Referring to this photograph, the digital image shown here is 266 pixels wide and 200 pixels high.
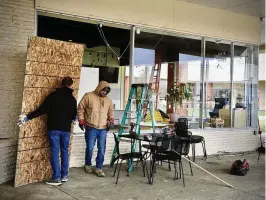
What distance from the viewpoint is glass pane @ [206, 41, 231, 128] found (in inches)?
321

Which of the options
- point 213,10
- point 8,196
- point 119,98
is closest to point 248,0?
point 213,10

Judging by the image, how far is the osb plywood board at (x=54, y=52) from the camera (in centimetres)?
471

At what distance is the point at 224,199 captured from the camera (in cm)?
443

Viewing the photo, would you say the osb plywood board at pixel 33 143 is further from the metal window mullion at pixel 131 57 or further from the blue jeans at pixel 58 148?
the metal window mullion at pixel 131 57

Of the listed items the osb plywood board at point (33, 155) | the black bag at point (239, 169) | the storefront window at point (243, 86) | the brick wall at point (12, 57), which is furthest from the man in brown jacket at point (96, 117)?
the storefront window at point (243, 86)

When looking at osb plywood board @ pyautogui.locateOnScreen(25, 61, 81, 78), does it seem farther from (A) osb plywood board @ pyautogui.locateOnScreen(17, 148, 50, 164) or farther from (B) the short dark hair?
(A) osb plywood board @ pyautogui.locateOnScreen(17, 148, 50, 164)

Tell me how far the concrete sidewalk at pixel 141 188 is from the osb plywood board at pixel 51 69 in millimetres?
1666

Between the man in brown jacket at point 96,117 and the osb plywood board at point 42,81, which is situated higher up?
the osb plywood board at point 42,81

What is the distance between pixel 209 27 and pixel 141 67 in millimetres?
2165

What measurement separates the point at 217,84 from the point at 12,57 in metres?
5.16

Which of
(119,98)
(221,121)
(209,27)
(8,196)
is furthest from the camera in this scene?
(221,121)

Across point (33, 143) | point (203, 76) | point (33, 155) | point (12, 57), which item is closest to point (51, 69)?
point (12, 57)

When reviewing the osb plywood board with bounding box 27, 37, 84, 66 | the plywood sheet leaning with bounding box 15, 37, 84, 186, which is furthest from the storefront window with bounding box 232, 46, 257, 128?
the plywood sheet leaning with bounding box 15, 37, 84, 186

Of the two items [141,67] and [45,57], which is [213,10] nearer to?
[141,67]
